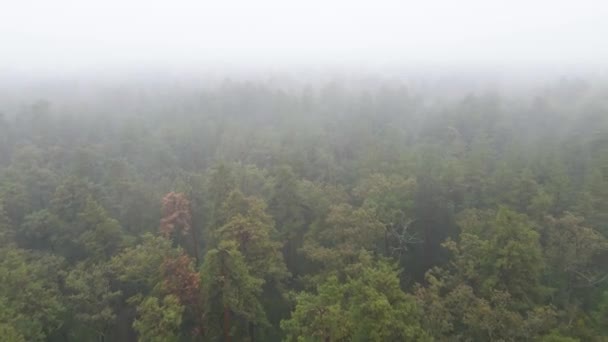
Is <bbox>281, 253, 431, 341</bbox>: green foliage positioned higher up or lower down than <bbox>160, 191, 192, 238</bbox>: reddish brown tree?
higher up

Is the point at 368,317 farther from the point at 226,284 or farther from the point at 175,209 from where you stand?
the point at 175,209

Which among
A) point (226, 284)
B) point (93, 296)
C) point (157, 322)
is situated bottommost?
point (93, 296)

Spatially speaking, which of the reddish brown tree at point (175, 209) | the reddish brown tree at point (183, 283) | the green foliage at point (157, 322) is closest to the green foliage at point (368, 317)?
the green foliage at point (157, 322)

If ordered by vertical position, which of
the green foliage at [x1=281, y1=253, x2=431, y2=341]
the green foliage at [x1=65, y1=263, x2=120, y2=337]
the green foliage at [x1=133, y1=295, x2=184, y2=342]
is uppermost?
the green foliage at [x1=281, y1=253, x2=431, y2=341]

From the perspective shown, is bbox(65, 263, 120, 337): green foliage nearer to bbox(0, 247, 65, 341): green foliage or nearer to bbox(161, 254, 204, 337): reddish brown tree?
bbox(0, 247, 65, 341): green foliage

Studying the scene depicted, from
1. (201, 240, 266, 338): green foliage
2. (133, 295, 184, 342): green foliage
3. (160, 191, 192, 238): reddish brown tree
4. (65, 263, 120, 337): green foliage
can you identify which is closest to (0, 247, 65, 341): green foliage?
(65, 263, 120, 337): green foliage

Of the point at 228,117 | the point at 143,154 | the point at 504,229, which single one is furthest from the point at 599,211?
the point at 228,117

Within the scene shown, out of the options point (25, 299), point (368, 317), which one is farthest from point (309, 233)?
point (25, 299)

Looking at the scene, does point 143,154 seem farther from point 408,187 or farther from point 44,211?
point 408,187
